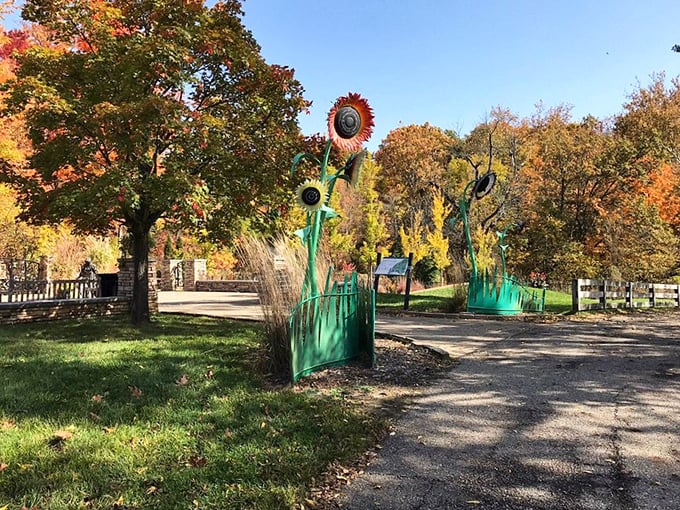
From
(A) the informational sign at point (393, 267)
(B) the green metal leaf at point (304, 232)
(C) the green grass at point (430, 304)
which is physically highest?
(B) the green metal leaf at point (304, 232)

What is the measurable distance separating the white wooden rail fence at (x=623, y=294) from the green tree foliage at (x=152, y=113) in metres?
8.80

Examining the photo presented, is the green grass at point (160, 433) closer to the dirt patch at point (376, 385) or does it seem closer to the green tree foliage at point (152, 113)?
the dirt patch at point (376, 385)

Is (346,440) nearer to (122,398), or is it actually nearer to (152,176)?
(122,398)

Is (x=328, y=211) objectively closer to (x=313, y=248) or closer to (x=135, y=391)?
(x=313, y=248)

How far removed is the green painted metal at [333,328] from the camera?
506 cm

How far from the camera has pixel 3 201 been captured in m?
14.0

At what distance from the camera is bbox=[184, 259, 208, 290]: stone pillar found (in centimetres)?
2522

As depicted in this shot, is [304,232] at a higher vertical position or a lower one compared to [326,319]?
higher

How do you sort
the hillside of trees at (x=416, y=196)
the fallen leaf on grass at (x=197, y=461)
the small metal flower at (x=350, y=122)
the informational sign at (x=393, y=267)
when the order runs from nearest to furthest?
the fallen leaf on grass at (x=197, y=461) → the small metal flower at (x=350, y=122) → the hillside of trees at (x=416, y=196) → the informational sign at (x=393, y=267)

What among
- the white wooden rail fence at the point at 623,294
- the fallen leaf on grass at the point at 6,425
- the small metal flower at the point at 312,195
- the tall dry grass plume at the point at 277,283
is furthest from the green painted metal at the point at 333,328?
the white wooden rail fence at the point at 623,294

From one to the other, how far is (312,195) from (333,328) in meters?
1.60

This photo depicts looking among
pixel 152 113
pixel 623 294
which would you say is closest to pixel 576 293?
pixel 623 294

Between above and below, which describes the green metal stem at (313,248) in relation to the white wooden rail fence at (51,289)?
above

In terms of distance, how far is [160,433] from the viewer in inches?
138
